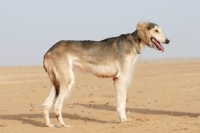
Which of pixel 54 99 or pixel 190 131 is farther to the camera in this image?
pixel 54 99

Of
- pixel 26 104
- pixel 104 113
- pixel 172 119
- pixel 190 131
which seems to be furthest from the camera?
pixel 26 104

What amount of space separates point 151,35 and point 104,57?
4.26 feet

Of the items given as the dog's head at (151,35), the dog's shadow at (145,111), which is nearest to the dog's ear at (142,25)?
the dog's head at (151,35)

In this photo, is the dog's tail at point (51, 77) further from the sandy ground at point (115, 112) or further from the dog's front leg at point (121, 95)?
the dog's front leg at point (121, 95)

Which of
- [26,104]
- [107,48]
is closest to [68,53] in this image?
[107,48]

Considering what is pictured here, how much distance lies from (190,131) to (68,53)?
380 cm

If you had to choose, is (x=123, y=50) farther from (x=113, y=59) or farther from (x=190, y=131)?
(x=190, y=131)

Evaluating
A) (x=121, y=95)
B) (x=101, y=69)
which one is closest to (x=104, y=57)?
(x=101, y=69)

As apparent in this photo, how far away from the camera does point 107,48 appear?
1163 centimetres

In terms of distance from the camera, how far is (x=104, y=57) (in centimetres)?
1159

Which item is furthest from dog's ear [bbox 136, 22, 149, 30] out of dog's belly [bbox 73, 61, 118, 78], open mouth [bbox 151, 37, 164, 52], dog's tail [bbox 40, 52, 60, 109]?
dog's tail [bbox 40, 52, 60, 109]

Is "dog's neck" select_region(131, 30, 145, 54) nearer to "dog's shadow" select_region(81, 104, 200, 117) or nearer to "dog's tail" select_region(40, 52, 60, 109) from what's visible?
"dog's tail" select_region(40, 52, 60, 109)

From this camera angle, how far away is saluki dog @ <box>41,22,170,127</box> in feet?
36.9

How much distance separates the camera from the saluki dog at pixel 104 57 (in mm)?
11242
